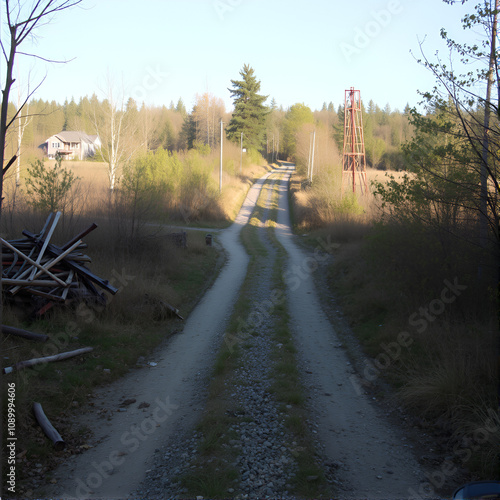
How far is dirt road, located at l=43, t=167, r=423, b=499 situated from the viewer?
15.2 feet

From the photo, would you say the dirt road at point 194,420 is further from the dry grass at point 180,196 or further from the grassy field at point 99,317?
the dry grass at point 180,196

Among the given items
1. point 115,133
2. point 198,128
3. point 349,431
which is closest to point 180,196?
point 115,133

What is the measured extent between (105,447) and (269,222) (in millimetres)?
31079

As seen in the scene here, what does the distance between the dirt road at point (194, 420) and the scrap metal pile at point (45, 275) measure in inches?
101

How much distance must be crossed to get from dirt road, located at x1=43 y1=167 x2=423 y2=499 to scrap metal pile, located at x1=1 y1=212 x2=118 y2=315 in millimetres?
2572

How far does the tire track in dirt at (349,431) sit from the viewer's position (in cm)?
460

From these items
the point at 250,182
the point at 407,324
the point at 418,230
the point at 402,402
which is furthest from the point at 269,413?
the point at 250,182

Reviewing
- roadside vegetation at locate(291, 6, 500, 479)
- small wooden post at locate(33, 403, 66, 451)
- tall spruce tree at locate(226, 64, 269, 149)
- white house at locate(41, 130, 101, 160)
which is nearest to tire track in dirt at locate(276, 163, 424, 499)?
roadside vegetation at locate(291, 6, 500, 479)

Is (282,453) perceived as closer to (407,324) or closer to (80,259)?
(407,324)

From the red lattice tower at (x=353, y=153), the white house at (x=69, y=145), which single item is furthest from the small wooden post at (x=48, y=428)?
the white house at (x=69, y=145)

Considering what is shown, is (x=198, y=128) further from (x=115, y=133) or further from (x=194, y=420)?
(x=194, y=420)

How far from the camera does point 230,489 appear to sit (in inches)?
171

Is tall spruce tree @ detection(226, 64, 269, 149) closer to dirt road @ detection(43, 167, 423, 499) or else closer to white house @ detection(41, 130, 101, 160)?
white house @ detection(41, 130, 101, 160)

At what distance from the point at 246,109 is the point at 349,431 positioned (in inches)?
2378
